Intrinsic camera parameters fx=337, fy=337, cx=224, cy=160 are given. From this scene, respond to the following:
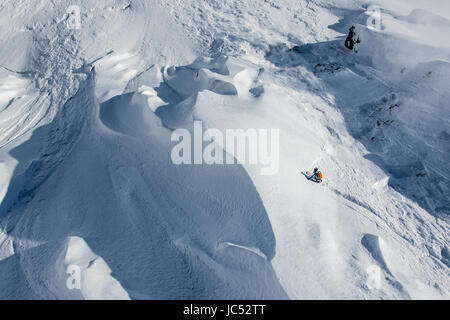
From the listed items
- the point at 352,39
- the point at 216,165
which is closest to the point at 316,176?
the point at 216,165

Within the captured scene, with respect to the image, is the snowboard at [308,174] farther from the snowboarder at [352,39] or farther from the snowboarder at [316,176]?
the snowboarder at [352,39]

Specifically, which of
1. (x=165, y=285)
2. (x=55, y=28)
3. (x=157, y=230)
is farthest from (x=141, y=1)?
(x=165, y=285)

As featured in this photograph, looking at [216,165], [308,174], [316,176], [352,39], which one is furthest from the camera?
[352,39]

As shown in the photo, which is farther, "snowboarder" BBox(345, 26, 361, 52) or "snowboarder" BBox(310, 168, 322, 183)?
"snowboarder" BBox(345, 26, 361, 52)

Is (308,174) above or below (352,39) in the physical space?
below

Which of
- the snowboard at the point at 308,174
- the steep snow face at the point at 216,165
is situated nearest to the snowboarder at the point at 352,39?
the steep snow face at the point at 216,165

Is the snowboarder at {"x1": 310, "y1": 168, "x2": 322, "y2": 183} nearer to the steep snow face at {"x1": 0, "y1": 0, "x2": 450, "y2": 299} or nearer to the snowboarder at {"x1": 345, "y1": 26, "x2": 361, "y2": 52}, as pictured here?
the steep snow face at {"x1": 0, "y1": 0, "x2": 450, "y2": 299}

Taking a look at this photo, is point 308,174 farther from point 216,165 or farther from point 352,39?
point 352,39

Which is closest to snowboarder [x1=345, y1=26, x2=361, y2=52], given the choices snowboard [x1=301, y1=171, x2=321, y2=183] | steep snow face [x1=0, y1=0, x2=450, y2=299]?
steep snow face [x1=0, y1=0, x2=450, y2=299]

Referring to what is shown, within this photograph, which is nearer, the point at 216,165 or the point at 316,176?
the point at 216,165
